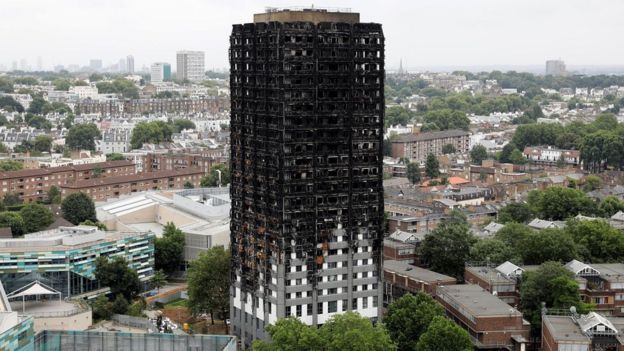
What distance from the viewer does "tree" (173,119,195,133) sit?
121 meters

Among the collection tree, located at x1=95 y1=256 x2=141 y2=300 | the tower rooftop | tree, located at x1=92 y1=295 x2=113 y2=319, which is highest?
the tower rooftop

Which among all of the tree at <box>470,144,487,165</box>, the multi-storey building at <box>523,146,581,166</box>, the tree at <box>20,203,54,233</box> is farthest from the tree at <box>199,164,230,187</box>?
the multi-storey building at <box>523,146,581,166</box>

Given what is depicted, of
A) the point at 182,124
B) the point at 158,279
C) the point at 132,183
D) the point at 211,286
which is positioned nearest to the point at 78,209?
the point at 158,279

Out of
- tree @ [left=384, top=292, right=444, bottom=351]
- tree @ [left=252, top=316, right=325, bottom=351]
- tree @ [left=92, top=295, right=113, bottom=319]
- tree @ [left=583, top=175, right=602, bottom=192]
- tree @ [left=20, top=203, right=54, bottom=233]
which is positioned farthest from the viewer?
tree @ [left=583, top=175, right=602, bottom=192]

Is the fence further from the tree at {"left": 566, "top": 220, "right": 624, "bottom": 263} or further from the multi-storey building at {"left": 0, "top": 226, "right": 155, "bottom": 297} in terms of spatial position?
the tree at {"left": 566, "top": 220, "right": 624, "bottom": 263}

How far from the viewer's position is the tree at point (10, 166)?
81512 mm

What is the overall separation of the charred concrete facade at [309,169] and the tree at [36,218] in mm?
22475

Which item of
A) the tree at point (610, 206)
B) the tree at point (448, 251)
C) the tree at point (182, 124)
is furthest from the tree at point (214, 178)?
the tree at point (182, 124)

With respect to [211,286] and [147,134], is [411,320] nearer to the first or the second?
[211,286]

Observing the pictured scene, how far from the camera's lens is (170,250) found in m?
51.2

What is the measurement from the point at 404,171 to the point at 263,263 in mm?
50546

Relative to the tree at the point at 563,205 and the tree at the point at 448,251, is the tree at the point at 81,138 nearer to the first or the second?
the tree at the point at 563,205

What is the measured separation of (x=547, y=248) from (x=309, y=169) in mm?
14347

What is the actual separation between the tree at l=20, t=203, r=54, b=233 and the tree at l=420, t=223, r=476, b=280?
2415 cm
